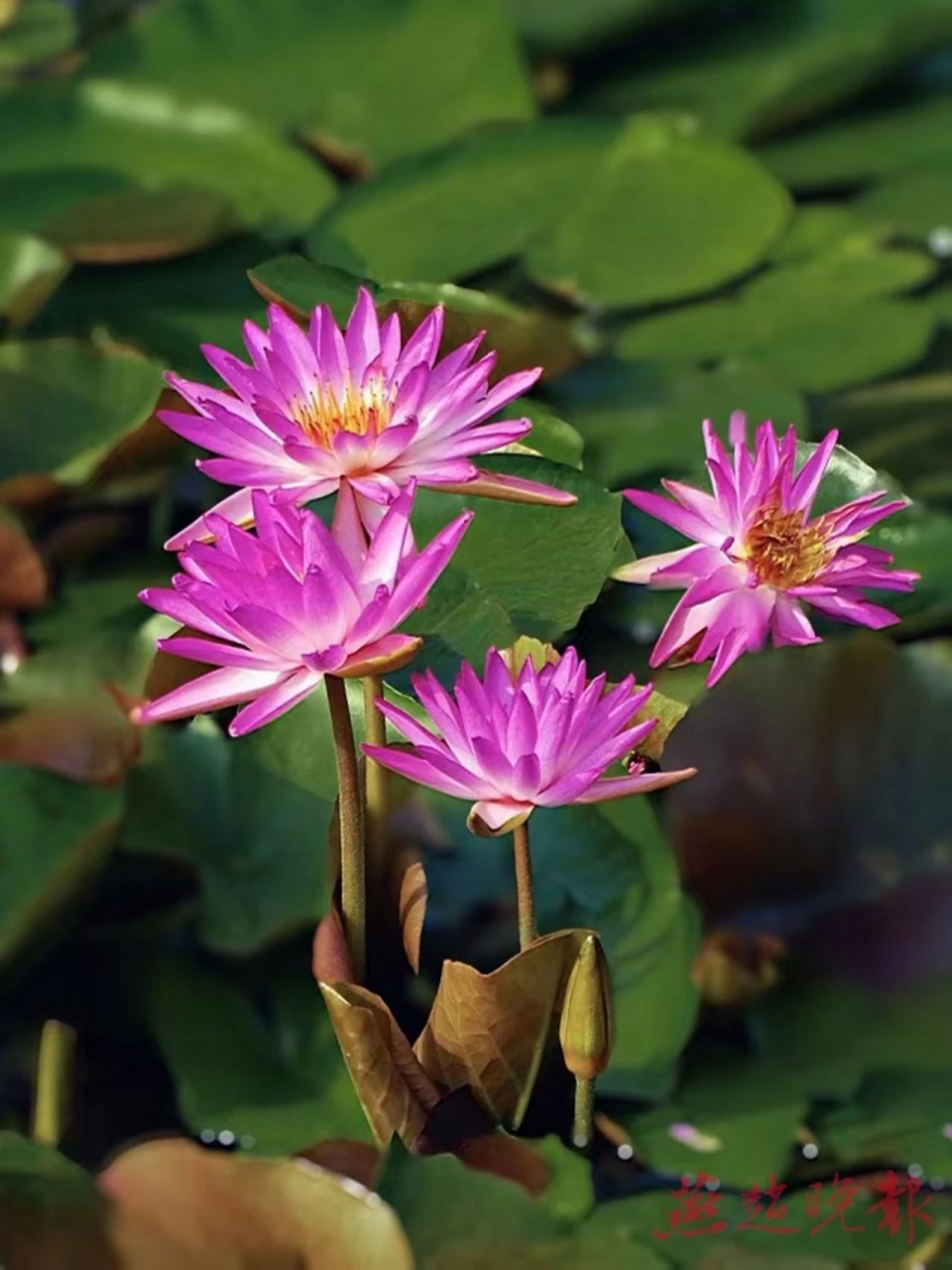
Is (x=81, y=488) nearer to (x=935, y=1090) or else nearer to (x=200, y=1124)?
(x=200, y=1124)

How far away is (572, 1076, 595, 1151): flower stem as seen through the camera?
2.39 feet

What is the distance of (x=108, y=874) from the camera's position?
42.8 inches

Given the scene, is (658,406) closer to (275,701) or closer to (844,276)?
(844,276)

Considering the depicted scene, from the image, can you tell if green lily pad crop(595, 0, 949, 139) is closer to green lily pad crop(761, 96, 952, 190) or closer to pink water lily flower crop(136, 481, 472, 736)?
green lily pad crop(761, 96, 952, 190)

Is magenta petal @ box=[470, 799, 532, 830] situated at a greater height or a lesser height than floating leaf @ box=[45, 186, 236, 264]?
lesser

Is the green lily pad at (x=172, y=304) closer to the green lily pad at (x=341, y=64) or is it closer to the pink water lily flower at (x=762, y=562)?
the green lily pad at (x=341, y=64)

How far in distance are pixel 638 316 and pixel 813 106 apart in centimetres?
53

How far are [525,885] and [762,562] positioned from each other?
0.17m

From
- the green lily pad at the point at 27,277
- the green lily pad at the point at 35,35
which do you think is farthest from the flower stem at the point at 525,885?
the green lily pad at the point at 35,35

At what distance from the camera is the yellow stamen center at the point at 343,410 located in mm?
679

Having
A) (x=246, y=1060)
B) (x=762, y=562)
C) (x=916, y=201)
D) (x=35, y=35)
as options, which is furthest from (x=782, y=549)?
(x=35, y=35)

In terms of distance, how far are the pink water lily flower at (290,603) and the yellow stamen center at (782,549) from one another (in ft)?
0.44

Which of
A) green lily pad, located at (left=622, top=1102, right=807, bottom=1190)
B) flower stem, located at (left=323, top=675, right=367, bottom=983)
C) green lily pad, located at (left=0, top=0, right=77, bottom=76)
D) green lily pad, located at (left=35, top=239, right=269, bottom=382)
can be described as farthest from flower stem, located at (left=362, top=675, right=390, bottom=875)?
green lily pad, located at (left=0, top=0, right=77, bottom=76)

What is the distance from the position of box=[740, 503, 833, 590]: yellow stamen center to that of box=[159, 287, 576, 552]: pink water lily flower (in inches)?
3.3
